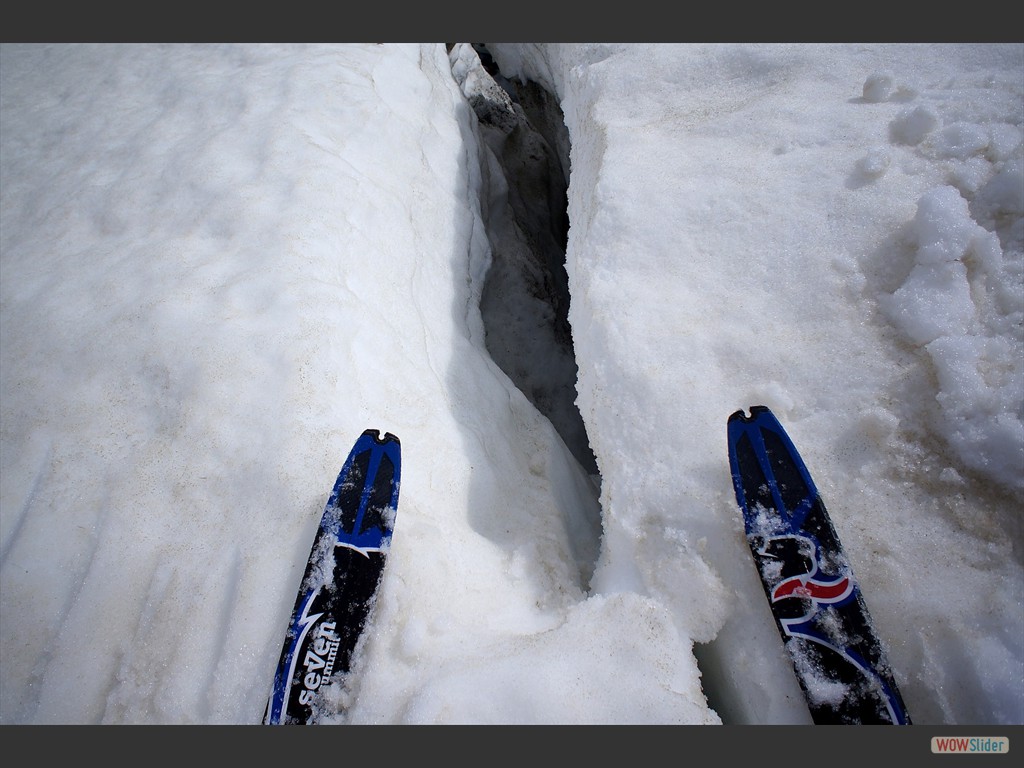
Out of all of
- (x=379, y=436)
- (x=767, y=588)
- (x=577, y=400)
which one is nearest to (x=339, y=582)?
(x=379, y=436)

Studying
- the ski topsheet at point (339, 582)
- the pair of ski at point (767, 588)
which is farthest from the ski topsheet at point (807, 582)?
the ski topsheet at point (339, 582)

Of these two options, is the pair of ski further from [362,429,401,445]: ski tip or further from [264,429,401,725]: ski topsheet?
[362,429,401,445]: ski tip

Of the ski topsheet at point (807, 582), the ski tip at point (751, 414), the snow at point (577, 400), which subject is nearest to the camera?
the ski topsheet at point (807, 582)

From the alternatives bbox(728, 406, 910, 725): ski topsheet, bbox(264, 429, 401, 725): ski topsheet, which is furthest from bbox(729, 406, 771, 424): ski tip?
bbox(264, 429, 401, 725): ski topsheet

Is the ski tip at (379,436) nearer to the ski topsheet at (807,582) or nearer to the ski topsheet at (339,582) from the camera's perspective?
the ski topsheet at (339,582)

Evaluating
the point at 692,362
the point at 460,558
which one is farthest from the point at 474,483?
the point at 692,362

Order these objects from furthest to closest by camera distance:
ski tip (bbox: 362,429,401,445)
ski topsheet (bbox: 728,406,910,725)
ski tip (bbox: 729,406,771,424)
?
ski tip (bbox: 362,429,401,445)
ski tip (bbox: 729,406,771,424)
ski topsheet (bbox: 728,406,910,725)

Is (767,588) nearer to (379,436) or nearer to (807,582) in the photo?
(807,582)
